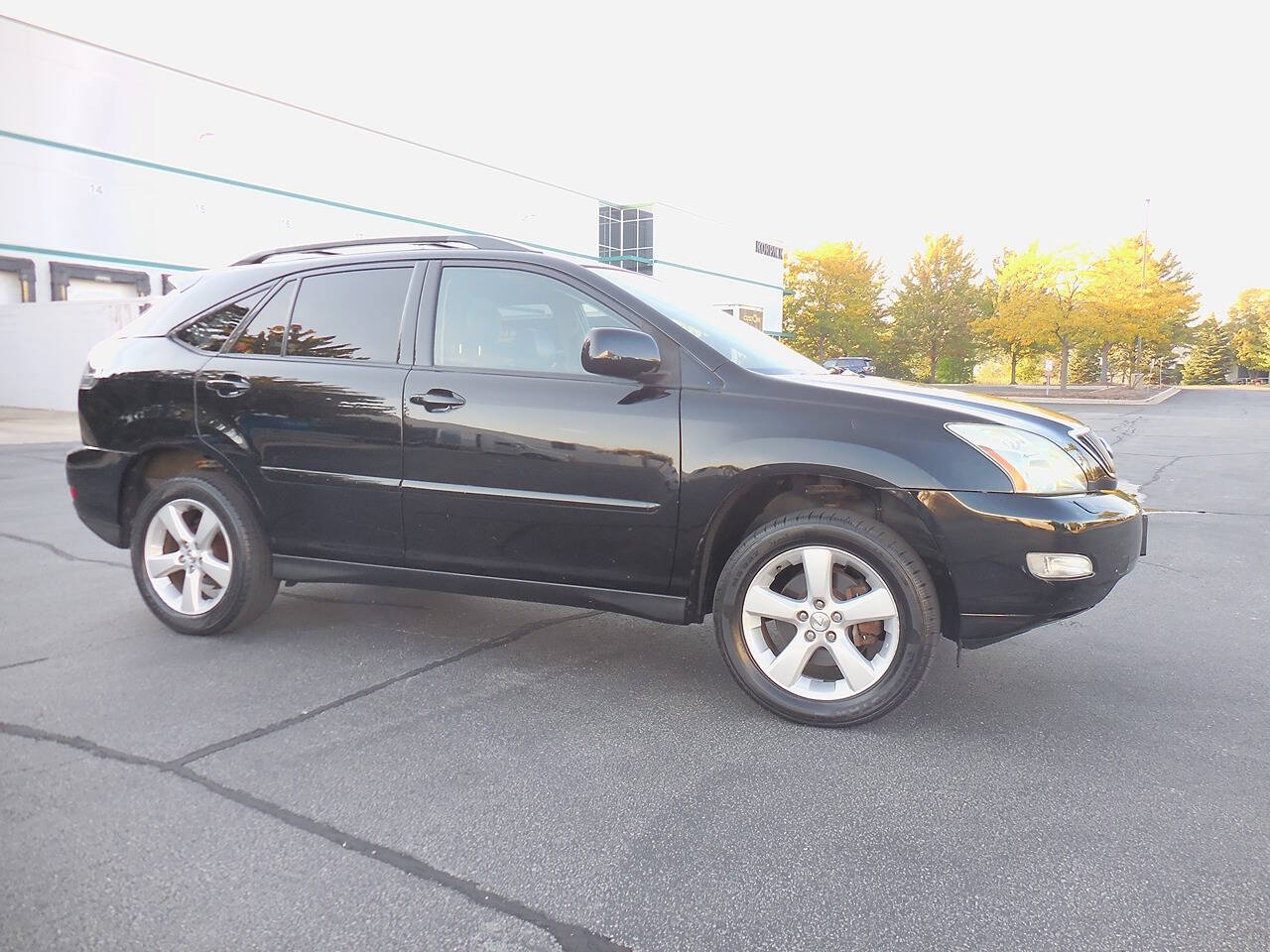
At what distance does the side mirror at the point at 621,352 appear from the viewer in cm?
331

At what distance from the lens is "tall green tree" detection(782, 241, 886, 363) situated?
184 ft

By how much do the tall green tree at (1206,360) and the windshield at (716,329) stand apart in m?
83.1

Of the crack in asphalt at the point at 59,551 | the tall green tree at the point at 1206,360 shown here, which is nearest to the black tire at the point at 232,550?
the crack in asphalt at the point at 59,551

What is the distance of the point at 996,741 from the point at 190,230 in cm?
3045

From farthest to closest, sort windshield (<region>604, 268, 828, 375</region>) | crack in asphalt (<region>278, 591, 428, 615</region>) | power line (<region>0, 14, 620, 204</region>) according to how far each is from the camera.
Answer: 1. power line (<region>0, 14, 620, 204</region>)
2. crack in asphalt (<region>278, 591, 428, 615</region>)
3. windshield (<region>604, 268, 828, 375</region>)

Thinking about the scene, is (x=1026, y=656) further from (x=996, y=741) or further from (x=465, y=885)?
(x=465, y=885)

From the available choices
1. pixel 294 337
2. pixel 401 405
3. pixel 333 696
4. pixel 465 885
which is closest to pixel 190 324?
pixel 294 337

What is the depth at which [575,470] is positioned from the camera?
3.44 metres

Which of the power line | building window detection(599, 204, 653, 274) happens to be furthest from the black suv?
building window detection(599, 204, 653, 274)

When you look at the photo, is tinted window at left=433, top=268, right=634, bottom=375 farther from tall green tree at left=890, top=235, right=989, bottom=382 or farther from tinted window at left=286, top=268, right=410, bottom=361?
tall green tree at left=890, top=235, right=989, bottom=382

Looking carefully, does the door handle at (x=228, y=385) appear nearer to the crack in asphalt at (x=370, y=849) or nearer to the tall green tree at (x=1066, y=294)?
the crack in asphalt at (x=370, y=849)

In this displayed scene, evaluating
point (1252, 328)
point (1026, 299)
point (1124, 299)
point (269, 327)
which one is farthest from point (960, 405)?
point (1252, 328)

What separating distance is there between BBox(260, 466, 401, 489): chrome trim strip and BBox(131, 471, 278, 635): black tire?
26 cm

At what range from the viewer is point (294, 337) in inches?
161
